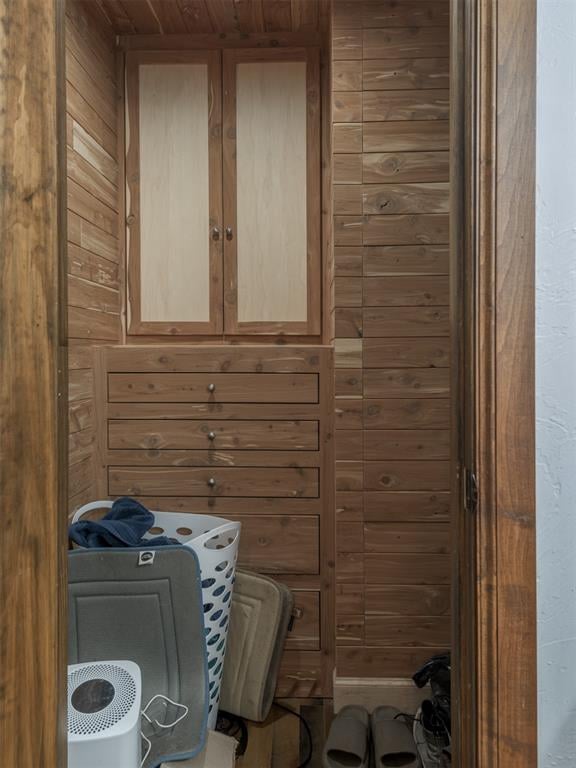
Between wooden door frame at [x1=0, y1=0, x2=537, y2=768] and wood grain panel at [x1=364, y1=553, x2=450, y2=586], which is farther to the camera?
wood grain panel at [x1=364, y1=553, x2=450, y2=586]

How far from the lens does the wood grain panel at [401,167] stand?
87.9 inches

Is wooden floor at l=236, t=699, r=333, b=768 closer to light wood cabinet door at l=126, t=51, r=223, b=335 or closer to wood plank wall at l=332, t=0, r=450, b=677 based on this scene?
wood plank wall at l=332, t=0, r=450, b=677

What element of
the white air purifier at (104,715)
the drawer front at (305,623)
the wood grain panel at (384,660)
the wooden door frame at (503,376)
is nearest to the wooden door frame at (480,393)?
the wooden door frame at (503,376)

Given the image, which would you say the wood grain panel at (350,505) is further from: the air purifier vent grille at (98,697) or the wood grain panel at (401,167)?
the wood grain panel at (401,167)

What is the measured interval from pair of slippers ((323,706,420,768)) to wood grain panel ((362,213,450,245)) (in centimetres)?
159

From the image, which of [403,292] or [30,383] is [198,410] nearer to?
[403,292]

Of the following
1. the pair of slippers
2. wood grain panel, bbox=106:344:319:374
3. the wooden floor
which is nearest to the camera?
the pair of slippers

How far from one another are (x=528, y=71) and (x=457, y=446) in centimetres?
58

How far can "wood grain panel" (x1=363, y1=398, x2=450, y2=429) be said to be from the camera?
226cm

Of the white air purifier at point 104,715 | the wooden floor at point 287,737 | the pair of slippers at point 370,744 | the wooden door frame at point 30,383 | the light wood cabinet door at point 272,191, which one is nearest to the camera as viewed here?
the wooden door frame at point 30,383

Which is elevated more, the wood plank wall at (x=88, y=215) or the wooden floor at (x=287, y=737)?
A: the wood plank wall at (x=88, y=215)

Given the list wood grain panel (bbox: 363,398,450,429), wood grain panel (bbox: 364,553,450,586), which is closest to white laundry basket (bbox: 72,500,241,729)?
wood grain panel (bbox: 364,553,450,586)

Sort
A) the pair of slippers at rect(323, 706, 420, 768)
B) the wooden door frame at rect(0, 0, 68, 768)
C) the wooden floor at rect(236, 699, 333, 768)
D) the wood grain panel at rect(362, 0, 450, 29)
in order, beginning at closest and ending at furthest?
the wooden door frame at rect(0, 0, 68, 768), the pair of slippers at rect(323, 706, 420, 768), the wooden floor at rect(236, 699, 333, 768), the wood grain panel at rect(362, 0, 450, 29)

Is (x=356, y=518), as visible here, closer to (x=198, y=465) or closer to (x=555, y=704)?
(x=198, y=465)
